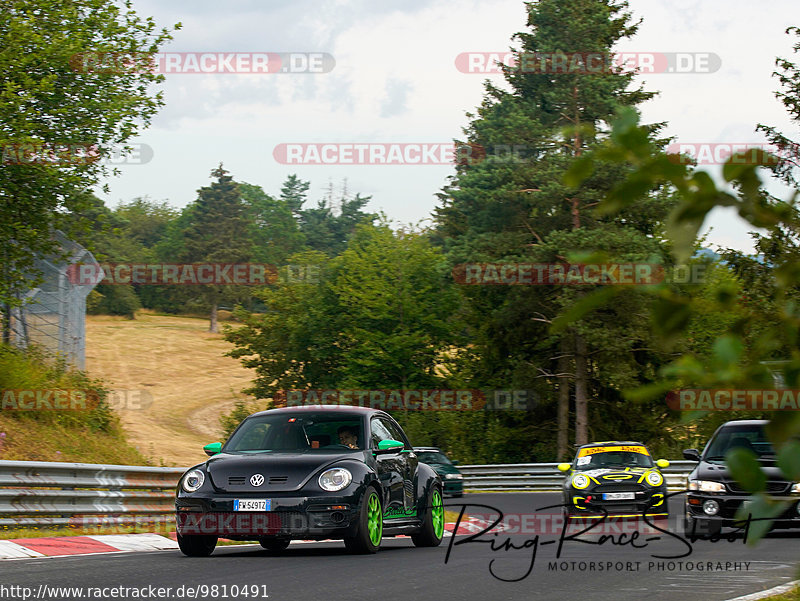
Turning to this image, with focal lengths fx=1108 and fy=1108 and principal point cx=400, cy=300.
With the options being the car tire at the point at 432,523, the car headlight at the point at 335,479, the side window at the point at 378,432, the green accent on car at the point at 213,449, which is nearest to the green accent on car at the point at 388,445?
the side window at the point at 378,432

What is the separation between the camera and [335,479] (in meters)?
11.2

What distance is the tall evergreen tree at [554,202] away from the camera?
4250cm

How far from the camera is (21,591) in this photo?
7.74m

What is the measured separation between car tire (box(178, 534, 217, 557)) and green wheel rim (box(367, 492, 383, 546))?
5.29 ft

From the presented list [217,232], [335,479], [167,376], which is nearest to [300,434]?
[335,479]

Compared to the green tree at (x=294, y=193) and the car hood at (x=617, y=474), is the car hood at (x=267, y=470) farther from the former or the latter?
the green tree at (x=294, y=193)

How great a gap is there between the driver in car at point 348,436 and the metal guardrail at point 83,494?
140 inches

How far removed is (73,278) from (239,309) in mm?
33494

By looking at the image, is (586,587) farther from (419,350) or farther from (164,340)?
(164,340)

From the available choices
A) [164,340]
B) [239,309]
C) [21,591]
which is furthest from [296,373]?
[21,591]

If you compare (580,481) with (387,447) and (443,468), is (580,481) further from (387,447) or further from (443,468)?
(443,468)

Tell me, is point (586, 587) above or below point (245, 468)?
below

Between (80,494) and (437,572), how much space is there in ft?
18.6

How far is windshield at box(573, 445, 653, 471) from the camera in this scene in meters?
20.1
